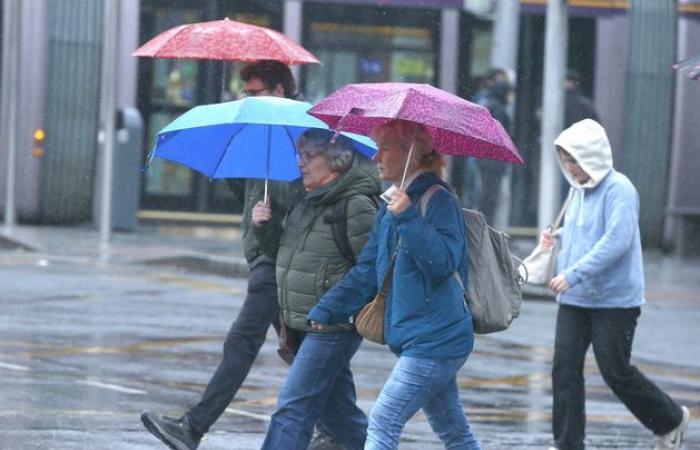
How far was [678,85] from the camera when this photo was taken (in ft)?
76.3

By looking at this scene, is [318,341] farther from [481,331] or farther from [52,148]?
[52,148]

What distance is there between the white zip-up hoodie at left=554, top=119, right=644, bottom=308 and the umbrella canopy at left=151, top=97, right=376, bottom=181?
1.45 meters

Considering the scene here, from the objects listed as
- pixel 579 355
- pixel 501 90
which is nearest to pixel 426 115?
pixel 579 355

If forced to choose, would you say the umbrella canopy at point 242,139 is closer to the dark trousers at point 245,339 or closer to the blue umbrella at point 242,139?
the blue umbrella at point 242,139

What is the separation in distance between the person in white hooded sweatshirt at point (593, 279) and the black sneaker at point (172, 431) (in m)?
1.78

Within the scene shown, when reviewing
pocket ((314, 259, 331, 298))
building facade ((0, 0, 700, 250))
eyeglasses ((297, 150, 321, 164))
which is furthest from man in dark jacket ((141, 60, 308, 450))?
building facade ((0, 0, 700, 250))

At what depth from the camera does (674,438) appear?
8547 millimetres

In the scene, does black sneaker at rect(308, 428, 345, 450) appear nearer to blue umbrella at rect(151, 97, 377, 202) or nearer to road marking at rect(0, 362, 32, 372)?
blue umbrella at rect(151, 97, 377, 202)

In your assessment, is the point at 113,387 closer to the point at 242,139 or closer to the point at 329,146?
the point at 242,139

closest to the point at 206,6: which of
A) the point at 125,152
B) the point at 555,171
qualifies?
the point at 125,152

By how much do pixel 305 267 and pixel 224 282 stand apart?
32.3 ft

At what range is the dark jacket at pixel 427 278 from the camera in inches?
239

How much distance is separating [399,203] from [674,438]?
3.15 m

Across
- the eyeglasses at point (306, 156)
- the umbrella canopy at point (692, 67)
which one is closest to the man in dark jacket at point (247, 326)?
the eyeglasses at point (306, 156)
